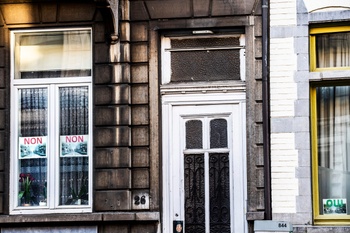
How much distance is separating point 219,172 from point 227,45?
1.77 metres

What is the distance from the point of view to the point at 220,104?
13273 millimetres

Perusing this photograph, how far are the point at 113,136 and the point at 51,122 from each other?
989 mm

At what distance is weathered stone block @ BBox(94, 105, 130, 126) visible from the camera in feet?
43.3

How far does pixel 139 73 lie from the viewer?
524 inches

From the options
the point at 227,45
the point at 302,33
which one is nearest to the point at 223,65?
the point at 227,45

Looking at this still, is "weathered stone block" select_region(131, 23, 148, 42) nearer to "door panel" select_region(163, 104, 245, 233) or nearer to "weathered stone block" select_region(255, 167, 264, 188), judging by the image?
"door panel" select_region(163, 104, 245, 233)

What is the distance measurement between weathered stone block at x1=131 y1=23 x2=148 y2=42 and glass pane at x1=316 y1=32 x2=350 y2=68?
2366mm

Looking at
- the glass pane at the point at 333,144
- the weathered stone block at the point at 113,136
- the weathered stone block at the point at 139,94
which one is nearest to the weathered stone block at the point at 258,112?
the glass pane at the point at 333,144

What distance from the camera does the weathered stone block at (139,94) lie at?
1325cm

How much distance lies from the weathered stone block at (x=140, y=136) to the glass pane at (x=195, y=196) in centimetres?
70

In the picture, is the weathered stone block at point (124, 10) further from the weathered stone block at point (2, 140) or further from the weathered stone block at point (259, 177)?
the weathered stone block at point (259, 177)

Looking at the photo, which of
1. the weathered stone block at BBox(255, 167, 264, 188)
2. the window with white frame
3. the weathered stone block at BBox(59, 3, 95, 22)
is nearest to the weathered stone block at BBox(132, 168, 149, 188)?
the window with white frame

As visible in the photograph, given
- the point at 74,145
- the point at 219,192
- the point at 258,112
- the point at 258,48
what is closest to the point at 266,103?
the point at 258,112

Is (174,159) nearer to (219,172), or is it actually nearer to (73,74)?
(219,172)
